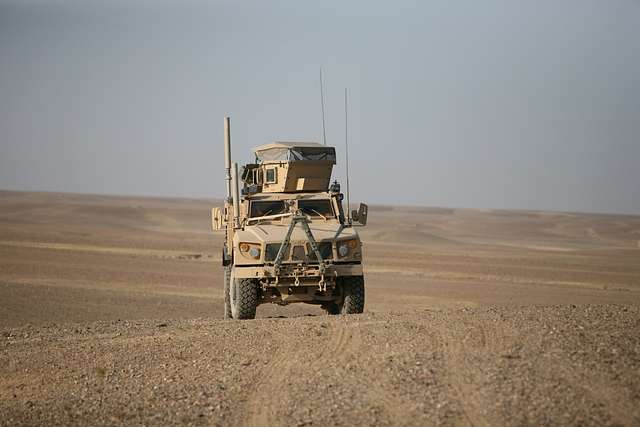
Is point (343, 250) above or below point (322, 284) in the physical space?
above

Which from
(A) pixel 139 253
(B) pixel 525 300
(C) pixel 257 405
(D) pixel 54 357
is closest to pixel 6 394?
(D) pixel 54 357

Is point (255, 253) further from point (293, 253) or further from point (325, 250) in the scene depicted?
point (325, 250)

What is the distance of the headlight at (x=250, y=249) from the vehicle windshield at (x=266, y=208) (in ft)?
4.53

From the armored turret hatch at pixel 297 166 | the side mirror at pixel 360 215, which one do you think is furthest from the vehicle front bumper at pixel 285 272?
the armored turret hatch at pixel 297 166

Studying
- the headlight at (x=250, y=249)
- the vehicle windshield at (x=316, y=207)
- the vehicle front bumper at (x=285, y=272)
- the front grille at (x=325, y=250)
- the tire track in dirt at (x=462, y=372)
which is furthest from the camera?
the vehicle windshield at (x=316, y=207)

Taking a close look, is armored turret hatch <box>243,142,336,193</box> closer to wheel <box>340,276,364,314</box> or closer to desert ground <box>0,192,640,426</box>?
wheel <box>340,276,364,314</box>

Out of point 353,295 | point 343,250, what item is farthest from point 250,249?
point 353,295

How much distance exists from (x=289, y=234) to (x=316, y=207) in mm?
1709

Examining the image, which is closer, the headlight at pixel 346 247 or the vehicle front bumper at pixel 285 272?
the vehicle front bumper at pixel 285 272

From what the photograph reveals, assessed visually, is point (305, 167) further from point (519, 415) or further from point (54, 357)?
point (519, 415)

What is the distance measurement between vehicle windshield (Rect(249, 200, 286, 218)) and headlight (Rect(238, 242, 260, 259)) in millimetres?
1381

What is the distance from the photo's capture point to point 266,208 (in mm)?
15719

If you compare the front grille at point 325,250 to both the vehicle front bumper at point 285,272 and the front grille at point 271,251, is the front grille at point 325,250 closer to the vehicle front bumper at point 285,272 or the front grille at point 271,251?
the vehicle front bumper at point 285,272

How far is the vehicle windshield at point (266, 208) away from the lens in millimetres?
15672
